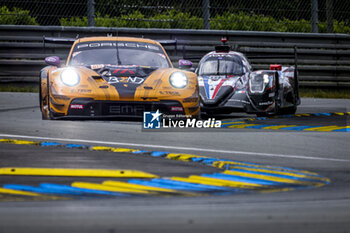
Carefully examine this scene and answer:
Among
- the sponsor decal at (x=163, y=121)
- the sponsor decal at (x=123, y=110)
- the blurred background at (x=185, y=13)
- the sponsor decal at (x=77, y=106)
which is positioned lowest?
the sponsor decal at (x=163, y=121)

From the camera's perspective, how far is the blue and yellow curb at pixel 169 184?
4.02 meters

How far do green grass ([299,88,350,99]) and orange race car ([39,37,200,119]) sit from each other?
6787 millimetres

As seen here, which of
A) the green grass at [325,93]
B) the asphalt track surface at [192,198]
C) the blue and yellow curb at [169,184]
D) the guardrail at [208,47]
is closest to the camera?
the asphalt track surface at [192,198]

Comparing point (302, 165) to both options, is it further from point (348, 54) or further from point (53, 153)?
point (348, 54)

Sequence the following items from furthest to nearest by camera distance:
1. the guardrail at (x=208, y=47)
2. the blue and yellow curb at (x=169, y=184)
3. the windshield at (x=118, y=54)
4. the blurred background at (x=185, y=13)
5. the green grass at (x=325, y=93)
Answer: the green grass at (x=325, y=93)
the guardrail at (x=208, y=47)
the blurred background at (x=185, y=13)
the windshield at (x=118, y=54)
the blue and yellow curb at (x=169, y=184)

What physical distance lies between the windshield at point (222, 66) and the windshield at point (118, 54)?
1321 millimetres

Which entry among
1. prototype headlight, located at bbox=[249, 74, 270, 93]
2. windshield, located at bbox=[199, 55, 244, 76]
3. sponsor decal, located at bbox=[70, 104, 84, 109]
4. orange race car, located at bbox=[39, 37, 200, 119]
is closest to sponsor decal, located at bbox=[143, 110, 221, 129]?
orange race car, located at bbox=[39, 37, 200, 119]

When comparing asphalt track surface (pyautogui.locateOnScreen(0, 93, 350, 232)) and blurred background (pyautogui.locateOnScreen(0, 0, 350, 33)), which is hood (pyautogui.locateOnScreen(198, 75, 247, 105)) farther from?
blurred background (pyautogui.locateOnScreen(0, 0, 350, 33))

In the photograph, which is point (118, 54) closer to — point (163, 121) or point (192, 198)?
point (163, 121)

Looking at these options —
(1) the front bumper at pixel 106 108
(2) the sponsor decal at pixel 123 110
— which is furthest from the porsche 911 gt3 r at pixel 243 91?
(2) the sponsor decal at pixel 123 110

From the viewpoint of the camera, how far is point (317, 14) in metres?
14.0

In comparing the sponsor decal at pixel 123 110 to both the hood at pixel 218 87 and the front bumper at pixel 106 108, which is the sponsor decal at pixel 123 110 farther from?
the hood at pixel 218 87

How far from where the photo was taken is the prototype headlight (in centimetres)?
900

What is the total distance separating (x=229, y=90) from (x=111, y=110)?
2.38m
